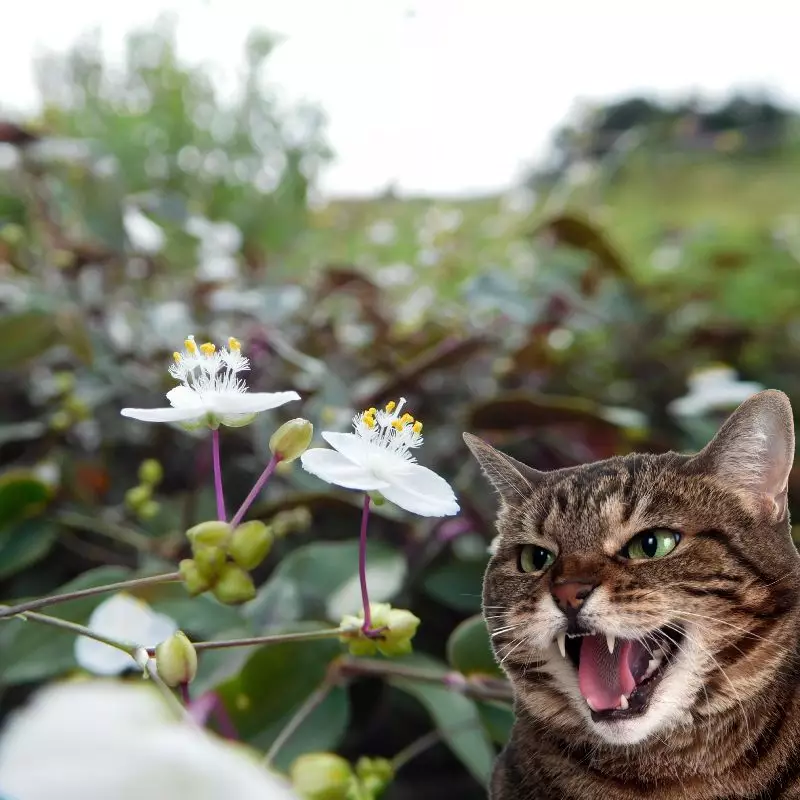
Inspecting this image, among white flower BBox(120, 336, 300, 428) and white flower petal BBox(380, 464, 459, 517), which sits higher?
white flower BBox(120, 336, 300, 428)

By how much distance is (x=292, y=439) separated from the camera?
28 centimetres

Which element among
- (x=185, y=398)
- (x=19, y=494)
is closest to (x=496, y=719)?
(x=185, y=398)

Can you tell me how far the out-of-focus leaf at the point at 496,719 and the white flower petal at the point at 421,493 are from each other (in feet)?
0.58

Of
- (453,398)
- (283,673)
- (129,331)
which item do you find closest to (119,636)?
(283,673)

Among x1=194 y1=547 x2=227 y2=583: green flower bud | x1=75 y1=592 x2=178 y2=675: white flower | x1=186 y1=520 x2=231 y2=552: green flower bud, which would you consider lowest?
x1=75 y1=592 x2=178 y2=675: white flower

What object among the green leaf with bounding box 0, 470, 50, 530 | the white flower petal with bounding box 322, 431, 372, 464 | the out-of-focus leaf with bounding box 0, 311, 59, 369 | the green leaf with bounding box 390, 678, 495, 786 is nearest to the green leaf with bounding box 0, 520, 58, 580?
the green leaf with bounding box 0, 470, 50, 530

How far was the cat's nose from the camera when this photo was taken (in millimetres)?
267

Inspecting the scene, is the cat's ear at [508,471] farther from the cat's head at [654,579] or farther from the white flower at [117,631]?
the white flower at [117,631]

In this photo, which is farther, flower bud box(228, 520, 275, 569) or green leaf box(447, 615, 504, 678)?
green leaf box(447, 615, 504, 678)

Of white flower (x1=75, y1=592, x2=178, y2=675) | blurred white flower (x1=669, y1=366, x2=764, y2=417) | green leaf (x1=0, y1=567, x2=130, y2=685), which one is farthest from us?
blurred white flower (x1=669, y1=366, x2=764, y2=417)

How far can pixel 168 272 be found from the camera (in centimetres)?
121

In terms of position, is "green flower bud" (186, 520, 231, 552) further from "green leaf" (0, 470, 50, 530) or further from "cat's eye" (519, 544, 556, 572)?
"green leaf" (0, 470, 50, 530)

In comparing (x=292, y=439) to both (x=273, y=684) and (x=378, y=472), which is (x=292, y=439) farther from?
(x=273, y=684)

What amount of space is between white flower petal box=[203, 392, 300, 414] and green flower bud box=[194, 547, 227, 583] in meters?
0.04
